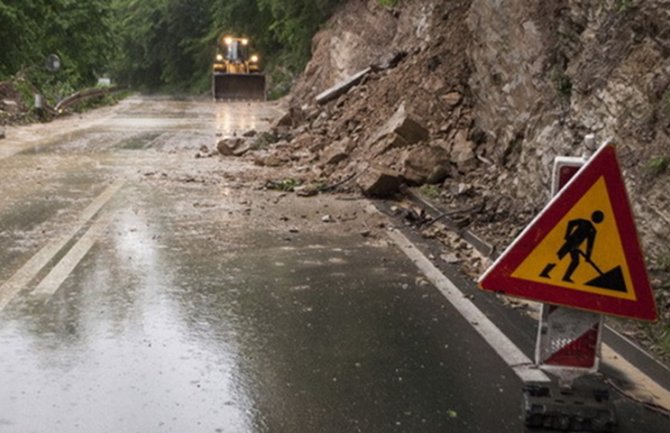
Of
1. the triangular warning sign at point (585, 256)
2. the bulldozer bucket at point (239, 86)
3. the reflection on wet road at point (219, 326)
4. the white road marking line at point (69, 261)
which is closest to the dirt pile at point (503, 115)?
the triangular warning sign at point (585, 256)

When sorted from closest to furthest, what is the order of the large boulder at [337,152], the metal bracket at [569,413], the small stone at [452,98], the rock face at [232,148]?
1. the metal bracket at [569,413]
2. the small stone at [452,98]
3. the large boulder at [337,152]
4. the rock face at [232,148]

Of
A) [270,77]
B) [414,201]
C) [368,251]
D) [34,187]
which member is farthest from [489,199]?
[270,77]

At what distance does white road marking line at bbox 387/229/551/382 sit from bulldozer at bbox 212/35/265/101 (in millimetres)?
36679

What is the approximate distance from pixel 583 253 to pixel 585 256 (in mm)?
18

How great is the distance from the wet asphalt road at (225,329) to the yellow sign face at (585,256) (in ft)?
2.61

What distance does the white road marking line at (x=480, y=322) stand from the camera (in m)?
4.76

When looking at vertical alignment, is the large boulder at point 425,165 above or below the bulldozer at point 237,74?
above

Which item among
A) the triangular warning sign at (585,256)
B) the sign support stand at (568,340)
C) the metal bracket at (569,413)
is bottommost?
the metal bracket at (569,413)

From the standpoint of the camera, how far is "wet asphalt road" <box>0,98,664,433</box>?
4137 mm

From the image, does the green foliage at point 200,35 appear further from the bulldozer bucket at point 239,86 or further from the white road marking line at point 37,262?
the white road marking line at point 37,262

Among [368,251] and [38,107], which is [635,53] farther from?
[38,107]

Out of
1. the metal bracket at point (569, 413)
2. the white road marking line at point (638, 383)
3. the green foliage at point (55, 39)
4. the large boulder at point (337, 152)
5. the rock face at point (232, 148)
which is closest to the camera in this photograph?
the metal bracket at point (569, 413)

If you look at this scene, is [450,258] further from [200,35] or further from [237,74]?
[200,35]

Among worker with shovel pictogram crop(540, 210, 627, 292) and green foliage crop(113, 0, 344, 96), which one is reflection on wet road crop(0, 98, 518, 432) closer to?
worker with shovel pictogram crop(540, 210, 627, 292)
